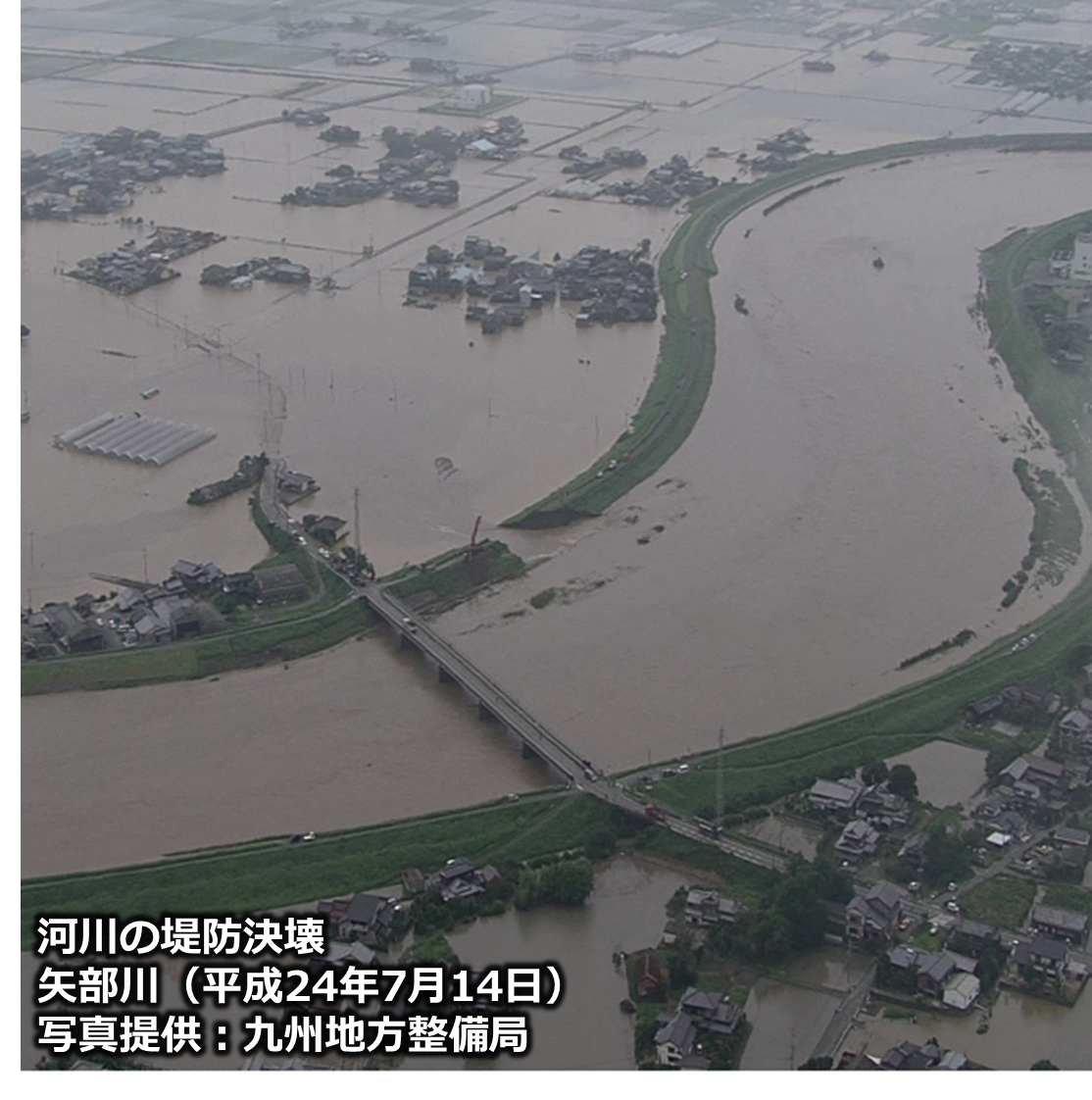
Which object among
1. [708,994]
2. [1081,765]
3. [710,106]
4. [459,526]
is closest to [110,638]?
[459,526]

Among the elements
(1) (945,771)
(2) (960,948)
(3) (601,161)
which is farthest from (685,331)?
(2) (960,948)

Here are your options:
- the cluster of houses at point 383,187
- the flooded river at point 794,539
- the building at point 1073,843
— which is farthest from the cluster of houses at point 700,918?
the cluster of houses at point 383,187

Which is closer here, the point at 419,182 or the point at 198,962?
the point at 198,962

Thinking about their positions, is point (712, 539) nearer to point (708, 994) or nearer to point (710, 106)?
point (708, 994)

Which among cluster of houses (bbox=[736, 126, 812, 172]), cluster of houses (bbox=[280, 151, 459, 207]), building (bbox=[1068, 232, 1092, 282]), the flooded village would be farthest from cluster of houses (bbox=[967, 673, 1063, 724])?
cluster of houses (bbox=[736, 126, 812, 172])

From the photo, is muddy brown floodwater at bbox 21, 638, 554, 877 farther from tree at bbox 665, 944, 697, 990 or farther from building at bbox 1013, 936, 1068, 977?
building at bbox 1013, 936, 1068, 977

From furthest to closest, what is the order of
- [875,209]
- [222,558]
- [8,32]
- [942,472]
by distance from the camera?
[875,209] → [942,472] → [222,558] → [8,32]
